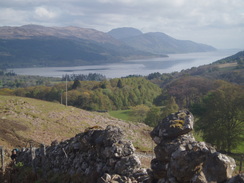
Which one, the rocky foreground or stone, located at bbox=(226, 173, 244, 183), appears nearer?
stone, located at bbox=(226, 173, 244, 183)

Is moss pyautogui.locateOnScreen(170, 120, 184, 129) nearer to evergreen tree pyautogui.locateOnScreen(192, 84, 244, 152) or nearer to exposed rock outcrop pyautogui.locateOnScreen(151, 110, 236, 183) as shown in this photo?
exposed rock outcrop pyautogui.locateOnScreen(151, 110, 236, 183)

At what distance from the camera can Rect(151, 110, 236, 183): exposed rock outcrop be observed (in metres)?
6.99

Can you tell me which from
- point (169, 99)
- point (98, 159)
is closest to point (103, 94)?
point (169, 99)

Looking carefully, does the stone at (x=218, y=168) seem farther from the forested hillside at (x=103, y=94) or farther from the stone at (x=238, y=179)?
the forested hillside at (x=103, y=94)

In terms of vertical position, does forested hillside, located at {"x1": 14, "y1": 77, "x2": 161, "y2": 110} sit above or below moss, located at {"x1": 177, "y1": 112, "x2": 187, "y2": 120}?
below

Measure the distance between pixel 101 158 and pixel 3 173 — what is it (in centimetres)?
619

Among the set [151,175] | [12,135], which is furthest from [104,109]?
[151,175]

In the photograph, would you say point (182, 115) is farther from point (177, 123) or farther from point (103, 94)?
point (103, 94)

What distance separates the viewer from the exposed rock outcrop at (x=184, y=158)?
6.99m

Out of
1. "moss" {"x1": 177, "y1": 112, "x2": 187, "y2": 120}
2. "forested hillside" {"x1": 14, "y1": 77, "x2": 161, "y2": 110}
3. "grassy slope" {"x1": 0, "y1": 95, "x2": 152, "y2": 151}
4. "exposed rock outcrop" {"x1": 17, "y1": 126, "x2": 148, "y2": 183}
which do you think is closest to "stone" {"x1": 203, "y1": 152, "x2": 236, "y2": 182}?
"moss" {"x1": 177, "y1": 112, "x2": 187, "y2": 120}

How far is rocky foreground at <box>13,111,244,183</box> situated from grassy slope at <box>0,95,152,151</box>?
42.1 ft

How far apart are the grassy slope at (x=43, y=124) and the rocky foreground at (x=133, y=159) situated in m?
12.8

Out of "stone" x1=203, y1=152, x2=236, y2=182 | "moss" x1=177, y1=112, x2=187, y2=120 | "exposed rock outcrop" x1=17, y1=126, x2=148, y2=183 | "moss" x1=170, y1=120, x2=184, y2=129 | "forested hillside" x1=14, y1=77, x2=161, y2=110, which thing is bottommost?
"forested hillside" x1=14, y1=77, x2=161, y2=110

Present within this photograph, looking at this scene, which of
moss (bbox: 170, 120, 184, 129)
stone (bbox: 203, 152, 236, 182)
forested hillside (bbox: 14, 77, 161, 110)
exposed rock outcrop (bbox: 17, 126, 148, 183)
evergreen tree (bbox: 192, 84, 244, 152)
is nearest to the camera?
stone (bbox: 203, 152, 236, 182)
